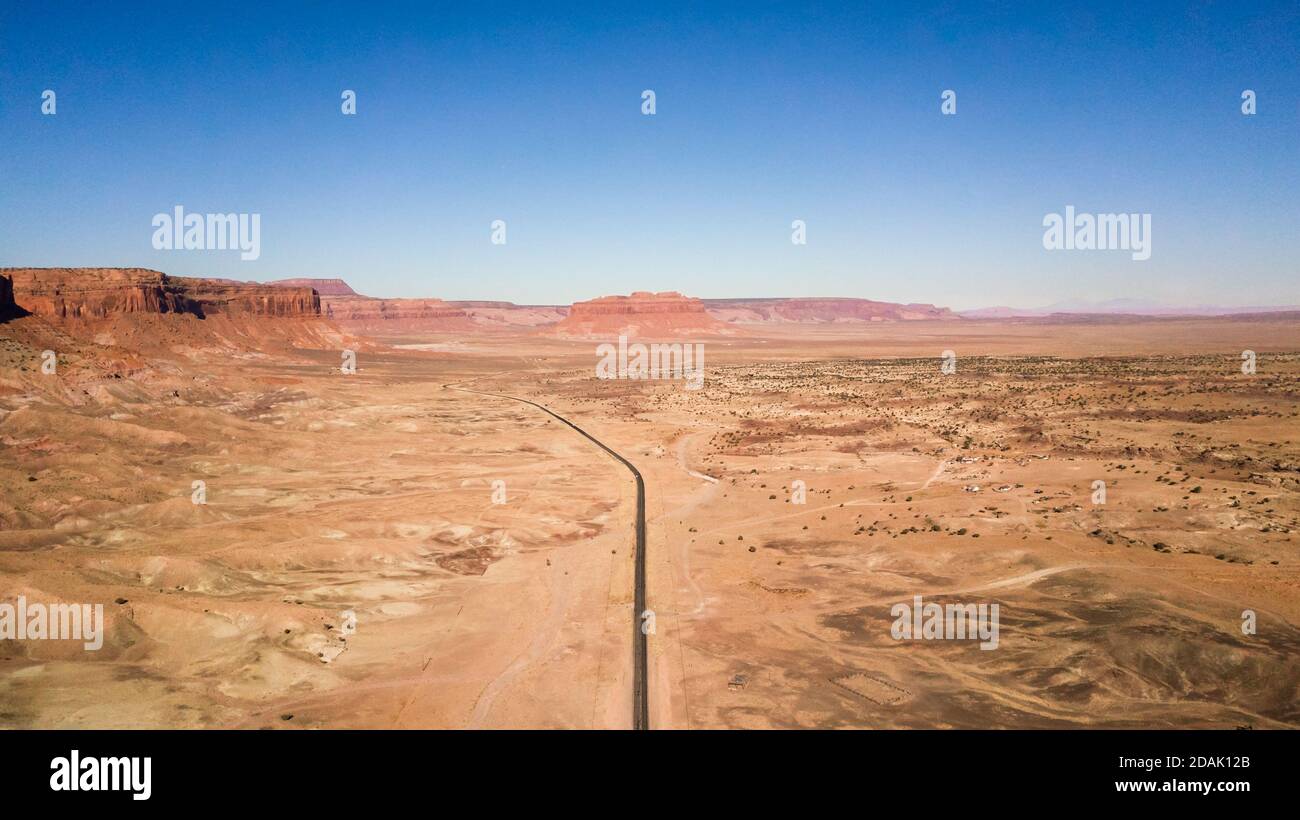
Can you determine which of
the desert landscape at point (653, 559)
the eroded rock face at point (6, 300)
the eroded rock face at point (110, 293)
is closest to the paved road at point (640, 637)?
the desert landscape at point (653, 559)

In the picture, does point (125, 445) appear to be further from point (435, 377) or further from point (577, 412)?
point (435, 377)

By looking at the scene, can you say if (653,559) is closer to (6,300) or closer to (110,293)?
(6,300)

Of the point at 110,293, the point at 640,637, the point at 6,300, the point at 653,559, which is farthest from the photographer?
the point at 110,293

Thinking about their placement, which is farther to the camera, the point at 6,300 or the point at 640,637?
the point at 6,300

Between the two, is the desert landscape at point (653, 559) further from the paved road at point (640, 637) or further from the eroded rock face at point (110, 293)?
the eroded rock face at point (110, 293)

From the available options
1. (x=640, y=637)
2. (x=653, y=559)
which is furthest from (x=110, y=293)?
(x=640, y=637)
